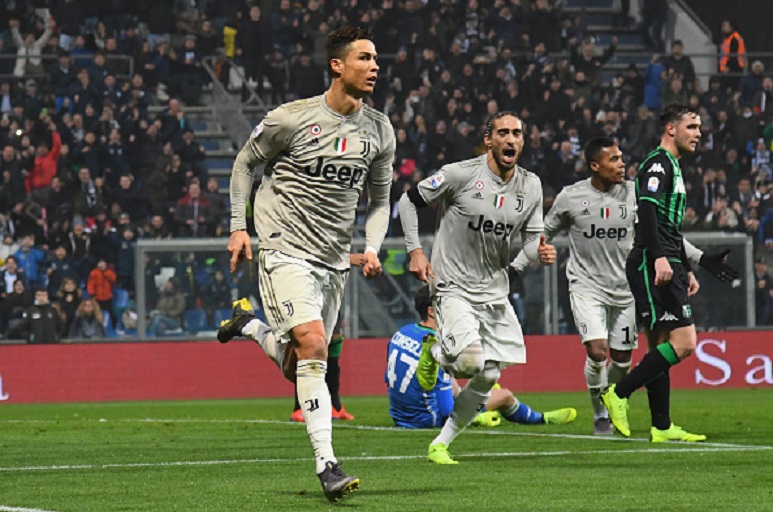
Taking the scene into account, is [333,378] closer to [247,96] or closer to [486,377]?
[486,377]

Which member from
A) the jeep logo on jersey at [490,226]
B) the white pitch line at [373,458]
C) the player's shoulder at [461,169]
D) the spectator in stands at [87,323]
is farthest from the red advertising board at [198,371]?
the jeep logo on jersey at [490,226]

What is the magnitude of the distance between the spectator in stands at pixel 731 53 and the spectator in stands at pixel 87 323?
41.6 feet

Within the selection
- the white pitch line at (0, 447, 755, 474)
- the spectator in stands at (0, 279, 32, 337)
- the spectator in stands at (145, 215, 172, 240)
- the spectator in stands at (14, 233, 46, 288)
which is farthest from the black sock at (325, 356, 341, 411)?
the spectator in stands at (145, 215, 172, 240)

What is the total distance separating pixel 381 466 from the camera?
8883mm

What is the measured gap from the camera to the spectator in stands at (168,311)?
20.4 metres

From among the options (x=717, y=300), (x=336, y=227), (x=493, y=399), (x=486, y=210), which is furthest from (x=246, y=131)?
(x=336, y=227)

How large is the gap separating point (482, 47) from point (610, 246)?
1580cm

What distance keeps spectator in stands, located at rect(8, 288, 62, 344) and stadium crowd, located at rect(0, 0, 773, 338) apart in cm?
9

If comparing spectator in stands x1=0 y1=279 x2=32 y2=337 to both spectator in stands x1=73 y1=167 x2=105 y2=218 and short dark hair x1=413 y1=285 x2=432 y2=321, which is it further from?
short dark hair x1=413 y1=285 x2=432 y2=321

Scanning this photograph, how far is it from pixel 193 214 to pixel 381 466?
49.2ft

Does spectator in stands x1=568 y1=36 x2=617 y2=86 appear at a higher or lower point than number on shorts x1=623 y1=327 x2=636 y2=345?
higher

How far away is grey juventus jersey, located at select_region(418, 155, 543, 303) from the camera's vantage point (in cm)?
966

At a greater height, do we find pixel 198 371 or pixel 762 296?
pixel 762 296

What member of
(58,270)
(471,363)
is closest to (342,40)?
(471,363)
